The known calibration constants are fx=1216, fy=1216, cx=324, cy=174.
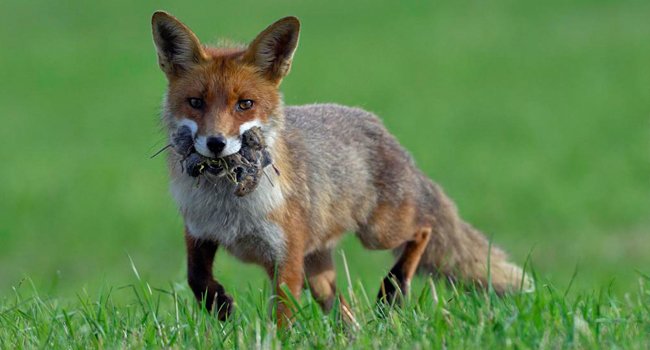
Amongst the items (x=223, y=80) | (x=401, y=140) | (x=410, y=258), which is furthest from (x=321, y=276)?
(x=401, y=140)

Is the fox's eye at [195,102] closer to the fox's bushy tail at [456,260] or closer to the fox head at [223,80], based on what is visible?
the fox head at [223,80]

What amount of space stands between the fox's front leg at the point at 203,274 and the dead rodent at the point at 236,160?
0.61 m

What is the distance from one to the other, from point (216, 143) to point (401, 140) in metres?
16.4

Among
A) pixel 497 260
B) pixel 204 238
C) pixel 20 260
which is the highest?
pixel 204 238

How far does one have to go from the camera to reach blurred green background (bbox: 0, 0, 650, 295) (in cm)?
1775

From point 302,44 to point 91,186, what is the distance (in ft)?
42.0

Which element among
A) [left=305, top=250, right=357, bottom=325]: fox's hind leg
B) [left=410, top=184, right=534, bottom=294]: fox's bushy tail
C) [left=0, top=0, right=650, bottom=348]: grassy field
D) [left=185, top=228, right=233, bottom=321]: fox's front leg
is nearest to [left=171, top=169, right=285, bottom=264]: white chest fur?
[left=185, top=228, right=233, bottom=321]: fox's front leg

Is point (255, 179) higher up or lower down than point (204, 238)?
higher up

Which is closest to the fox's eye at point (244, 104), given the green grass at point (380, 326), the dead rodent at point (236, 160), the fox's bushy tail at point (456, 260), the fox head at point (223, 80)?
the fox head at point (223, 80)

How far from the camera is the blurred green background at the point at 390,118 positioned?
58.2 feet

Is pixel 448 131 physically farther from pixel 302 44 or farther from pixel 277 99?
pixel 277 99

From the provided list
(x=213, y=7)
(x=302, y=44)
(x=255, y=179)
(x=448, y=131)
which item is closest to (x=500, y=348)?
(x=255, y=179)

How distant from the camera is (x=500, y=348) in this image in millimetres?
5020

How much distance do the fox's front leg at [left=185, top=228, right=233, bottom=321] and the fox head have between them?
790 mm
